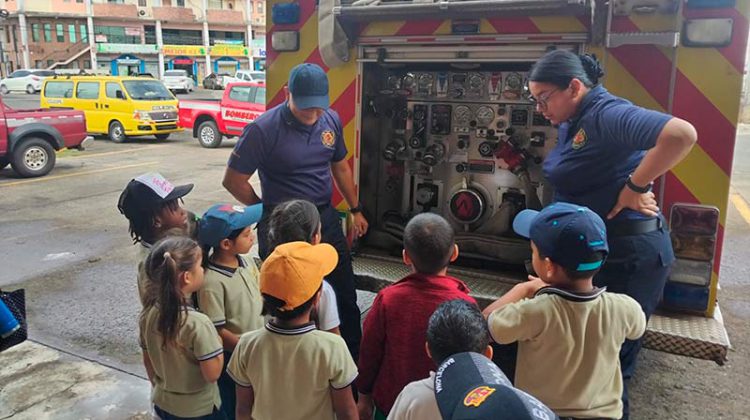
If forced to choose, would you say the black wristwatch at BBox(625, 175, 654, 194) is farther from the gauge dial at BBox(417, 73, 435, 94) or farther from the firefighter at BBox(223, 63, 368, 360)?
the gauge dial at BBox(417, 73, 435, 94)

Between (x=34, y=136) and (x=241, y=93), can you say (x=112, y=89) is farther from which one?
(x=34, y=136)

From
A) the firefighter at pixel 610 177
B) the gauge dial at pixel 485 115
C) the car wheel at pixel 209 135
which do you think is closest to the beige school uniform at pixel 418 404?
the firefighter at pixel 610 177

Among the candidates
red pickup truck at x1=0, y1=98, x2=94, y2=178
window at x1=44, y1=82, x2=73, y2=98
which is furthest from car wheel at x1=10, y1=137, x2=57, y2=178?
window at x1=44, y1=82, x2=73, y2=98

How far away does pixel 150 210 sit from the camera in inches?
112

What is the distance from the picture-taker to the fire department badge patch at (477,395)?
3.03 feet

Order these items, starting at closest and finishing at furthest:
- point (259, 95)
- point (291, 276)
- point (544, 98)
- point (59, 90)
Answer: point (291, 276), point (544, 98), point (259, 95), point (59, 90)

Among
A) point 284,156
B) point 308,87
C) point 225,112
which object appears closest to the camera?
point 308,87

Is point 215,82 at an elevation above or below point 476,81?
above

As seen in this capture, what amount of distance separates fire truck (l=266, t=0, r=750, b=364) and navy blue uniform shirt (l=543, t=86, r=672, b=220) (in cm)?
61

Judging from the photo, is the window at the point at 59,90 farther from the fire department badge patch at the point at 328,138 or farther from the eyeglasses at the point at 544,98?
the eyeglasses at the point at 544,98

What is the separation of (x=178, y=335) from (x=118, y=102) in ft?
51.7

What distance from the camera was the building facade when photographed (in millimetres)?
52500

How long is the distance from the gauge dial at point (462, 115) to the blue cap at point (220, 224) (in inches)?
78.9

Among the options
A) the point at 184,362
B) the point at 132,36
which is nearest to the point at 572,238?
the point at 184,362
